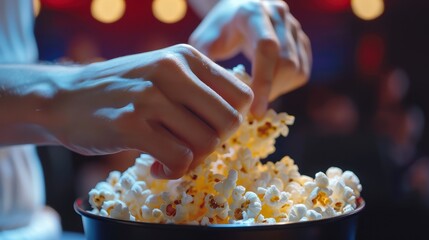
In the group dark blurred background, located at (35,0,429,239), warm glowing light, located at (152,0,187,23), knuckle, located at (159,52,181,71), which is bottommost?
dark blurred background, located at (35,0,429,239)

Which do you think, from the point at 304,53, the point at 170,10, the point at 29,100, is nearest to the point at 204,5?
the point at 304,53

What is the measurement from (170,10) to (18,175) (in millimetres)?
3361

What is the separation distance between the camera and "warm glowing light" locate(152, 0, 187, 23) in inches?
162

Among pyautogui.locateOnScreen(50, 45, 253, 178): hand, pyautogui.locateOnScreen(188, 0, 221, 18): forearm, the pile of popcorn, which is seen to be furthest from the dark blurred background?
pyautogui.locateOnScreen(50, 45, 253, 178): hand

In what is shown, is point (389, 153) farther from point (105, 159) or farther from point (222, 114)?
point (222, 114)

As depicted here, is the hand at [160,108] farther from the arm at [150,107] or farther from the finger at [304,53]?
the finger at [304,53]

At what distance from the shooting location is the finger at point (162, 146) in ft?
1.64

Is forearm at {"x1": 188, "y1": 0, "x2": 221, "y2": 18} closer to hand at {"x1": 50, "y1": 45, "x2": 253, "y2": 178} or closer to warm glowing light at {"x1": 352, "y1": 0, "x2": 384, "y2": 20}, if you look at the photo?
hand at {"x1": 50, "y1": 45, "x2": 253, "y2": 178}

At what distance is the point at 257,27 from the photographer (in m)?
0.72

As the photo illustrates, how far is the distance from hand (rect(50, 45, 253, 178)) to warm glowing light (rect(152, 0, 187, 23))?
142 inches

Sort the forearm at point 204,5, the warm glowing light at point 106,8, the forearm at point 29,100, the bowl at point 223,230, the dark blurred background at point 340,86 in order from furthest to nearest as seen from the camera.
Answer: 1. the warm glowing light at point 106,8
2. the dark blurred background at point 340,86
3. the forearm at point 204,5
4. the forearm at point 29,100
5. the bowl at point 223,230

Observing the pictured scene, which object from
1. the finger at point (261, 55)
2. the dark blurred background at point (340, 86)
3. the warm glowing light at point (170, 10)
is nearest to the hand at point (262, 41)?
the finger at point (261, 55)

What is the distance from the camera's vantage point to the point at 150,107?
0.49 m

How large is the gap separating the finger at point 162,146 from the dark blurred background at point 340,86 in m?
2.56
